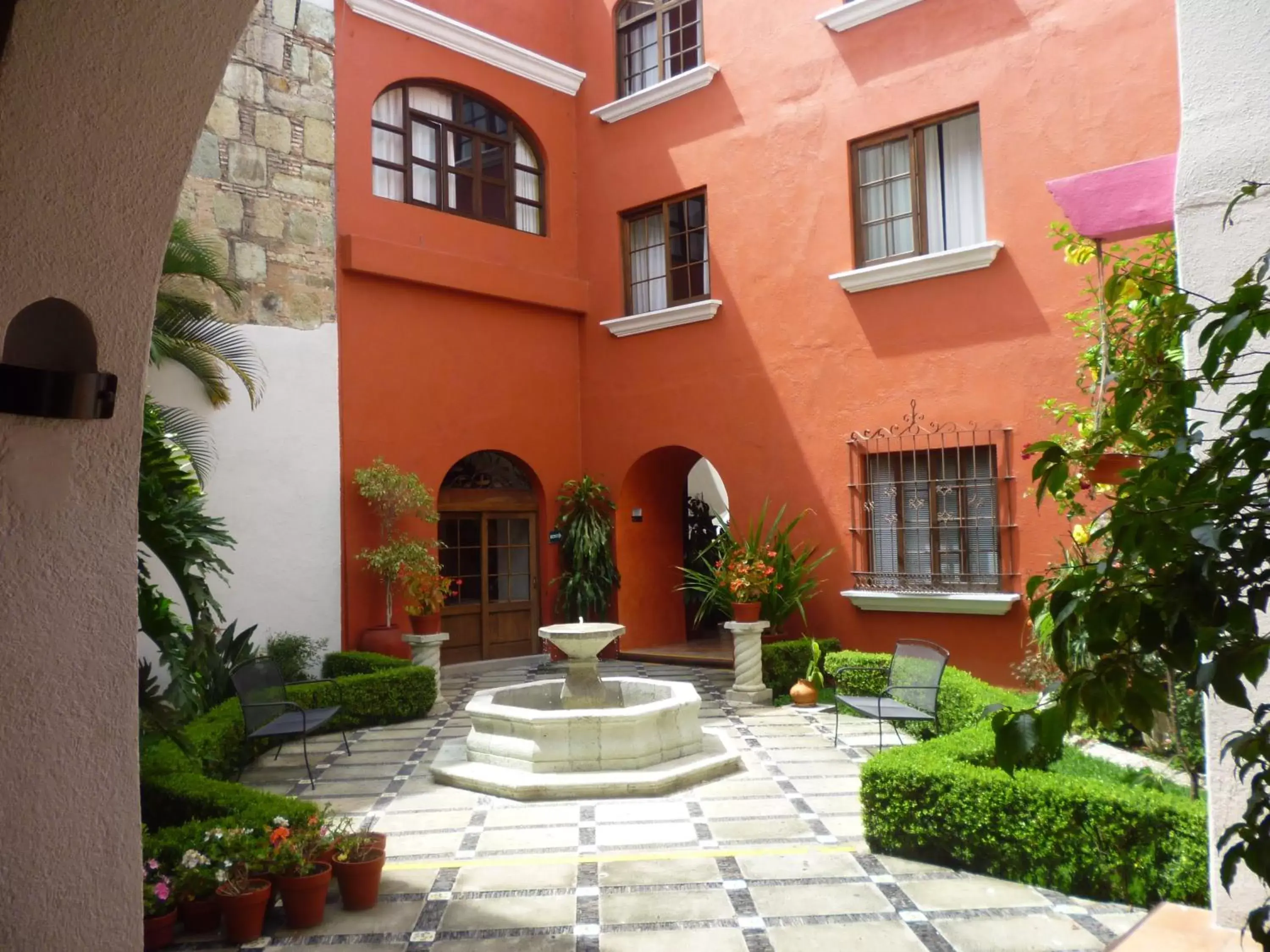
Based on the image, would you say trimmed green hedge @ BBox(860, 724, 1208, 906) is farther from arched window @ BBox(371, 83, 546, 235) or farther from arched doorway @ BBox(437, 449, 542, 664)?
arched window @ BBox(371, 83, 546, 235)

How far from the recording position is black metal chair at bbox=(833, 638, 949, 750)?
7023 mm

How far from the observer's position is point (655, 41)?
12.2 metres

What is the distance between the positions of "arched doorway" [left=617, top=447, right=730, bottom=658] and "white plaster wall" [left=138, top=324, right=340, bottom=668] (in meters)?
3.53

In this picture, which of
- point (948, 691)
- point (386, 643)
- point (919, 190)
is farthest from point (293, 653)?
point (919, 190)

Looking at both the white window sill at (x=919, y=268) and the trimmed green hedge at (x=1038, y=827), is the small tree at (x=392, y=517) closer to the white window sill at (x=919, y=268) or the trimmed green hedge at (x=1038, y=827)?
the white window sill at (x=919, y=268)

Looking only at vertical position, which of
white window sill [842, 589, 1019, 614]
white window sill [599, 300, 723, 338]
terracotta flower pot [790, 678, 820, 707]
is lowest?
terracotta flower pot [790, 678, 820, 707]

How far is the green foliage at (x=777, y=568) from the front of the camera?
10.2 m

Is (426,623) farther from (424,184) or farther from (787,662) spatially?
(424,184)

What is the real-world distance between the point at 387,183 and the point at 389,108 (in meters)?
0.85

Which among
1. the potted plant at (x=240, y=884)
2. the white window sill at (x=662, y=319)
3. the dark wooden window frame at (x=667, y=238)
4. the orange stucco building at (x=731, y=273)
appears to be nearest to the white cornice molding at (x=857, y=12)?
the orange stucco building at (x=731, y=273)

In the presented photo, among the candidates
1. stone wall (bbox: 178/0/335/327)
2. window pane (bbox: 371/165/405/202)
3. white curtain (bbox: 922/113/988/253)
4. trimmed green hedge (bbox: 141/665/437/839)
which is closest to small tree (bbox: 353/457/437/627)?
trimmed green hedge (bbox: 141/665/437/839)

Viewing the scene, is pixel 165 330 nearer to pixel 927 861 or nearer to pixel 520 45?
pixel 520 45

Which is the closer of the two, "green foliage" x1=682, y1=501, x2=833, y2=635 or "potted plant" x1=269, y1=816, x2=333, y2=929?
"potted plant" x1=269, y1=816, x2=333, y2=929

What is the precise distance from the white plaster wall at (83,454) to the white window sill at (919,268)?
8.40 metres
